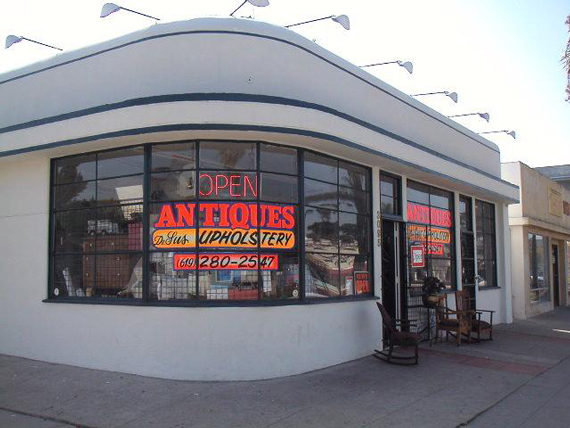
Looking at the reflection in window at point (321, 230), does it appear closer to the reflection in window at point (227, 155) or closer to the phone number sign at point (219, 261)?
the phone number sign at point (219, 261)

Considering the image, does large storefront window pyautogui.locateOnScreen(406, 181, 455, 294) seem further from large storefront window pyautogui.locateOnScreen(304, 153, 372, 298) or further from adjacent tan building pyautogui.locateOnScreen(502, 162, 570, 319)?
adjacent tan building pyautogui.locateOnScreen(502, 162, 570, 319)

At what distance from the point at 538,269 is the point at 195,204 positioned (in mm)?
16201

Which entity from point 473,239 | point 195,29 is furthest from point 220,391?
point 473,239

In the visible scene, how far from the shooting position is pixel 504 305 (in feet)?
55.1

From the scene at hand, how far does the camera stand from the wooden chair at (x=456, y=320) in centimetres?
1172

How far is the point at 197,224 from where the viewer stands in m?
8.33

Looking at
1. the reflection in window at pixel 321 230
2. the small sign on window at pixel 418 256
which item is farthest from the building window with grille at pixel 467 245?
the reflection in window at pixel 321 230

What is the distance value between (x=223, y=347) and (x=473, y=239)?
936cm

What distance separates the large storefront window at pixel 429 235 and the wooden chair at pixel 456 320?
740mm

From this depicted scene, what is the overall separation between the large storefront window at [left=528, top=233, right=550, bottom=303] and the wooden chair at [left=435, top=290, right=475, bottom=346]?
298 inches

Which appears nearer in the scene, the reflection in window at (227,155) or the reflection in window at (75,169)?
the reflection in window at (227,155)

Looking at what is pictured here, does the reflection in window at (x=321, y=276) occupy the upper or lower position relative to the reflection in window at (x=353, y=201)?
lower

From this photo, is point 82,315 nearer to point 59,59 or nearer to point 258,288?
point 258,288

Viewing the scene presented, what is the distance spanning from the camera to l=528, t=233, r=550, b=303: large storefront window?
19644mm
